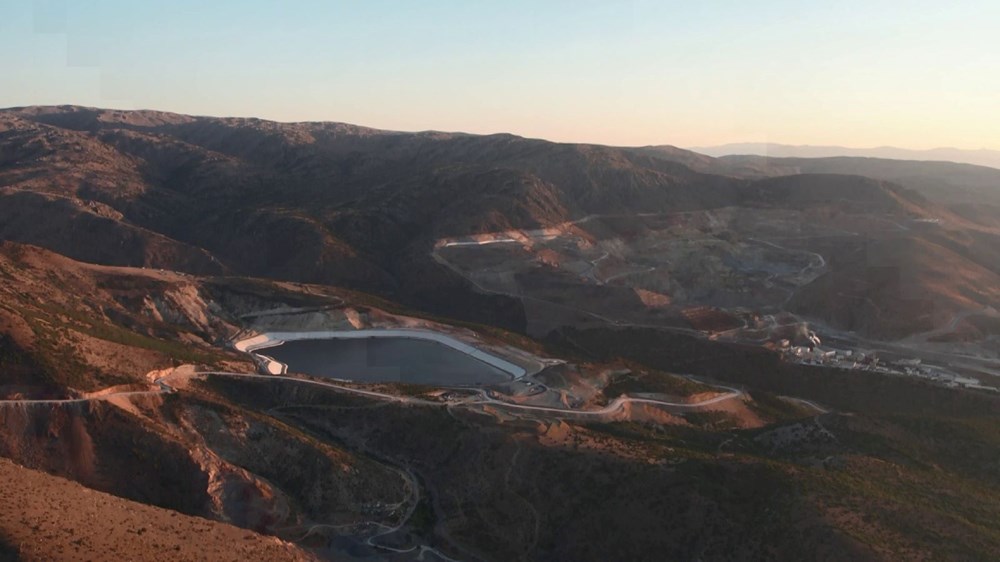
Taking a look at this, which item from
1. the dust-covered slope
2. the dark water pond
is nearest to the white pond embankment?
the dark water pond

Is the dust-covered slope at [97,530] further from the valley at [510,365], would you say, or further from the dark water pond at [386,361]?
the dark water pond at [386,361]

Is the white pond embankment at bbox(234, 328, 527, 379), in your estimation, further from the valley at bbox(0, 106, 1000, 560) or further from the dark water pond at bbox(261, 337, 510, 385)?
the dark water pond at bbox(261, 337, 510, 385)

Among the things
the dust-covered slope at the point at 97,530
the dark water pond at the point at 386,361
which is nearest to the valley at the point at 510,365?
the dust-covered slope at the point at 97,530

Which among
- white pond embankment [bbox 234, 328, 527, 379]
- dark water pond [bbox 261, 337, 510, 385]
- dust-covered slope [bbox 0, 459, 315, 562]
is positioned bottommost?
dark water pond [bbox 261, 337, 510, 385]

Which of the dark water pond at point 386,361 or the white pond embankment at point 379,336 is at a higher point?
the white pond embankment at point 379,336

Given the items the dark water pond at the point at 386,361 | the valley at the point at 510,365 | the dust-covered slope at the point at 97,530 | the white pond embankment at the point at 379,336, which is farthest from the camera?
the white pond embankment at the point at 379,336

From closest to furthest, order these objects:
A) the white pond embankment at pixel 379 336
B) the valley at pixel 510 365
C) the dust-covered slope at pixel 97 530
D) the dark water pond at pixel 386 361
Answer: the dust-covered slope at pixel 97 530
the valley at pixel 510 365
the dark water pond at pixel 386 361
the white pond embankment at pixel 379 336

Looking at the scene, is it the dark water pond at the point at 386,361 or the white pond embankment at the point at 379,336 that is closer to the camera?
the dark water pond at the point at 386,361

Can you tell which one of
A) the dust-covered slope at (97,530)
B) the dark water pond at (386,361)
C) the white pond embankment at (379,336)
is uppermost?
the dust-covered slope at (97,530)

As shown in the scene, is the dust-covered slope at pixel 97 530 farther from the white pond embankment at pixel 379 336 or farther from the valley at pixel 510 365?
the white pond embankment at pixel 379 336

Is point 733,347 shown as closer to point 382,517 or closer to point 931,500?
point 931,500
